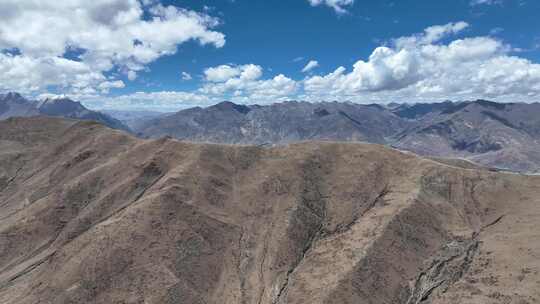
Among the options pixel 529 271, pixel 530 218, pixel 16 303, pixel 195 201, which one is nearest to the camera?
pixel 529 271

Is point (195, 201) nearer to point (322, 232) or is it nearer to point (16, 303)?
point (322, 232)

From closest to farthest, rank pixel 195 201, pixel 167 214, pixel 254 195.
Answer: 1. pixel 167 214
2. pixel 195 201
3. pixel 254 195

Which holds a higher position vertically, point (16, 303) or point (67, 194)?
point (67, 194)

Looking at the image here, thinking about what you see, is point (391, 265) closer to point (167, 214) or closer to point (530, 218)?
point (530, 218)

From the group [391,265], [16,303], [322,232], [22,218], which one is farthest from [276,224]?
[22,218]

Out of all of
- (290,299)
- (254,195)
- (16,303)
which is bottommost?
(290,299)

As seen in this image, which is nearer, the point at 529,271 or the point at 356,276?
the point at 529,271

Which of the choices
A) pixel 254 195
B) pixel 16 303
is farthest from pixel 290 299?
pixel 16 303
